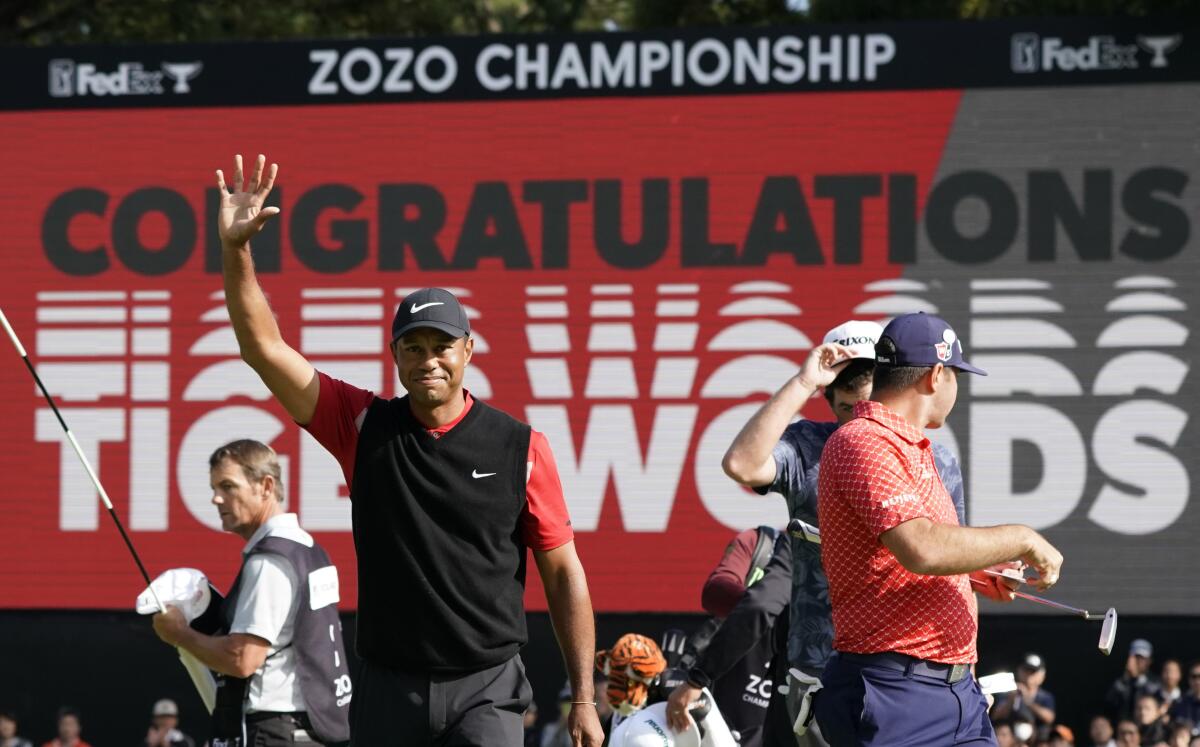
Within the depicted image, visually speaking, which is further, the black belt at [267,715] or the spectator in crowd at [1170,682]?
the spectator in crowd at [1170,682]

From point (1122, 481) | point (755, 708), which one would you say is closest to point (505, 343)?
point (1122, 481)

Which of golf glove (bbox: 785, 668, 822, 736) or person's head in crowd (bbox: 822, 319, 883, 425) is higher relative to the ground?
person's head in crowd (bbox: 822, 319, 883, 425)

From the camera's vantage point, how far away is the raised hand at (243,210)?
178 inches

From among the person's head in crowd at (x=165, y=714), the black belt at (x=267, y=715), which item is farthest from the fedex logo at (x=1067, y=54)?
the black belt at (x=267, y=715)

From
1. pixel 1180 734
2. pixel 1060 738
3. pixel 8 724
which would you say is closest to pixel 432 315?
pixel 1060 738

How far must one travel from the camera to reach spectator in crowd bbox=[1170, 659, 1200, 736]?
1211 centimetres

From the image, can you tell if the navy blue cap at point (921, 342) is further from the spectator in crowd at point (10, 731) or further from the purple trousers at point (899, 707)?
the spectator in crowd at point (10, 731)

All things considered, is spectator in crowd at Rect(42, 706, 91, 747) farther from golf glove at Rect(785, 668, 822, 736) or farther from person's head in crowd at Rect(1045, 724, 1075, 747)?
golf glove at Rect(785, 668, 822, 736)

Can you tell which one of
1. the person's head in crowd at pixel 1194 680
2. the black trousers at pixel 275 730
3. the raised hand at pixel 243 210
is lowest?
the person's head in crowd at pixel 1194 680

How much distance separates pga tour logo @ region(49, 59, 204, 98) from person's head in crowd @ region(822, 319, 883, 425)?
8414 mm

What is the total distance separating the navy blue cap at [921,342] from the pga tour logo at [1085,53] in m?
7.85

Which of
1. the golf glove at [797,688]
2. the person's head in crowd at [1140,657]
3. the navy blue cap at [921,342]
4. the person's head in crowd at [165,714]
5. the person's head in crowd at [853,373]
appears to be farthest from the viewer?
the person's head in crowd at [165,714]

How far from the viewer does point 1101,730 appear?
12.1m

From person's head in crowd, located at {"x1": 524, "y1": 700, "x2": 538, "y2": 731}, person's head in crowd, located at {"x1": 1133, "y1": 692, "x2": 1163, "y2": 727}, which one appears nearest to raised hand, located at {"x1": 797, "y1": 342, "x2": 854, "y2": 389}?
person's head in crowd, located at {"x1": 1133, "y1": 692, "x2": 1163, "y2": 727}
